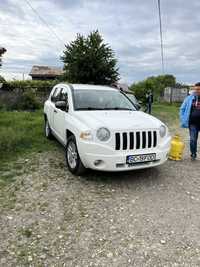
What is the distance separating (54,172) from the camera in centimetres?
477

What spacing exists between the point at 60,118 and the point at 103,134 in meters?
1.77

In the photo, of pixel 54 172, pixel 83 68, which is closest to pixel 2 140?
pixel 54 172

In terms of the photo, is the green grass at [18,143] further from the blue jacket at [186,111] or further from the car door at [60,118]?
the blue jacket at [186,111]

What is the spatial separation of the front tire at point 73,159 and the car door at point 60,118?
542 mm

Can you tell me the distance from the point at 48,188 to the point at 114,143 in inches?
51.3

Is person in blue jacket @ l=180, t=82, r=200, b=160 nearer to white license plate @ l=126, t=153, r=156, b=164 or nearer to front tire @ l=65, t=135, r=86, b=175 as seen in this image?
white license plate @ l=126, t=153, r=156, b=164

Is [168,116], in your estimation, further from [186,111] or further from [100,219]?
[100,219]

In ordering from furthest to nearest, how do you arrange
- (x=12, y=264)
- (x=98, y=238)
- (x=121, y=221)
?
(x=121, y=221), (x=98, y=238), (x=12, y=264)

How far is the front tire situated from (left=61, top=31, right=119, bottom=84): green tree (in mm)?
13570

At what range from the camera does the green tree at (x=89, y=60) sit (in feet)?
57.3

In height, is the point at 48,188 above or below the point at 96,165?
below

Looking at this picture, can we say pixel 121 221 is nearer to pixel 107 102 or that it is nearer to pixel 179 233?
pixel 179 233

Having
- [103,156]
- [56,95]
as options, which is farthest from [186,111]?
[56,95]

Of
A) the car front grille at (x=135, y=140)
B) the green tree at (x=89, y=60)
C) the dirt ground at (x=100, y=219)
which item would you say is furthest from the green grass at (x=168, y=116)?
the dirt ground at (x=100, y=219)
